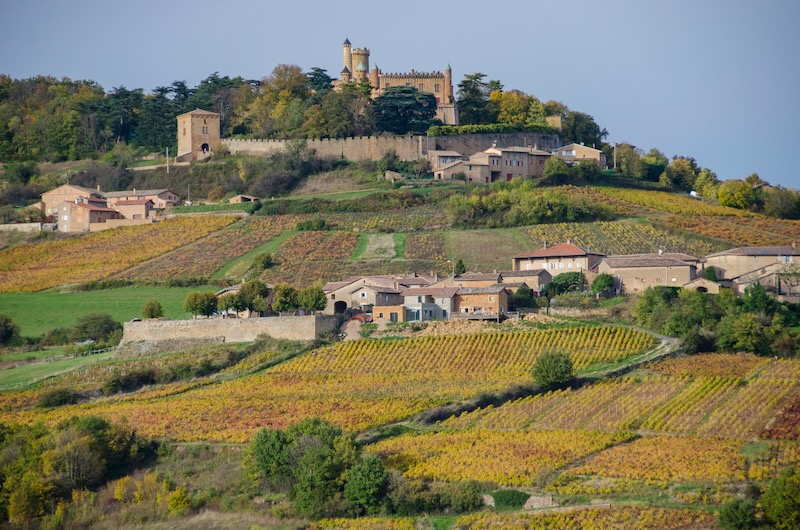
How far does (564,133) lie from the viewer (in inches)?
3819

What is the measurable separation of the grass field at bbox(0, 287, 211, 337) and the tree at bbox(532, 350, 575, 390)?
2105 cm

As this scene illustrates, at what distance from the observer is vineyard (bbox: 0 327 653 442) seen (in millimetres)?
46812

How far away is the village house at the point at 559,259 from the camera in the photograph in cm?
6531

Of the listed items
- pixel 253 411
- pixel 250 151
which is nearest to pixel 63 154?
pixel 250 151

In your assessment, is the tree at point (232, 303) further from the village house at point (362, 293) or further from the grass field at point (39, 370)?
the grass field at point (39, 370)

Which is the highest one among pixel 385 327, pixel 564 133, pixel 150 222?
pixel 564 133

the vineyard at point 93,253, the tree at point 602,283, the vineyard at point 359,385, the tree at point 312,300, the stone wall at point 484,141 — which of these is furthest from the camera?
the stone wall at point 484,141

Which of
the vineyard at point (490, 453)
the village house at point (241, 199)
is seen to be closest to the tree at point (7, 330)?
the village house at point (241, 199)

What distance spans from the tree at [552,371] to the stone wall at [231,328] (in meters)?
12.4

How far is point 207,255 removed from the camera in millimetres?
75438

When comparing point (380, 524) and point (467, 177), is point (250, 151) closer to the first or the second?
point (467, 177)

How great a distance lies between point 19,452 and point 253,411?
8.34 meters

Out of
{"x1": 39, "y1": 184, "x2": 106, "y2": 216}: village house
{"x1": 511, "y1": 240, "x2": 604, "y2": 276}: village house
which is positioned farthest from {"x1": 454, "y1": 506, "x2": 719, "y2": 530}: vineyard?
{"x1": 39, "y1": 184, "x2": 106, "y2": 216}: village house

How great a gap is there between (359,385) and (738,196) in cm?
3823
